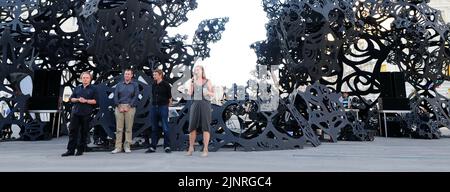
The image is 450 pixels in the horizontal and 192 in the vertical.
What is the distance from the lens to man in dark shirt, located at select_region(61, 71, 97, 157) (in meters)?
5.51

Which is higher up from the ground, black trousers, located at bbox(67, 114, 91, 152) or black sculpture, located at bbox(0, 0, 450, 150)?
black sculpture, located at bbox(0, 0, 450, 150)

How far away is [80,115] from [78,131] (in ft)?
0.91

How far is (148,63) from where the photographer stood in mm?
7430

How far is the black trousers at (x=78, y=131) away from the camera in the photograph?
5539 mm

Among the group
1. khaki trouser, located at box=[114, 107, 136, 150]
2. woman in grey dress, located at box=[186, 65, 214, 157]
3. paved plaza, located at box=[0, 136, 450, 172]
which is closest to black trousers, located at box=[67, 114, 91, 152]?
paved plaza, located at box=[0, 136, 450, 172]

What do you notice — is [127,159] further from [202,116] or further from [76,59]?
[76,59]

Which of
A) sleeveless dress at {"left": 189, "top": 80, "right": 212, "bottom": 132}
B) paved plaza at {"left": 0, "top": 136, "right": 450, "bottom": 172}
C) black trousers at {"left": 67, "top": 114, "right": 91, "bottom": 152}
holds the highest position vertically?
sleeveless dress at {"left": 189, "top": 80, "right": 212, "bottom": 132}

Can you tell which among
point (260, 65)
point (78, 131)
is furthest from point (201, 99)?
point (260, 65)

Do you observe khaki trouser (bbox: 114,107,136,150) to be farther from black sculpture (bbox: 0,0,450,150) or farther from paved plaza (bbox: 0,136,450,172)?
black sculpture (bbox: 0,0,450,150)

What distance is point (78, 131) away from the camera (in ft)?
18.3

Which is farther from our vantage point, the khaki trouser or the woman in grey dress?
the khaki trouser

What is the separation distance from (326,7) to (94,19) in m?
5.66

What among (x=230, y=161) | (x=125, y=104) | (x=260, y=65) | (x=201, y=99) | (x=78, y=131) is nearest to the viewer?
(x=230, y=161)

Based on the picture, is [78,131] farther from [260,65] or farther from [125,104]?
[260,65]
